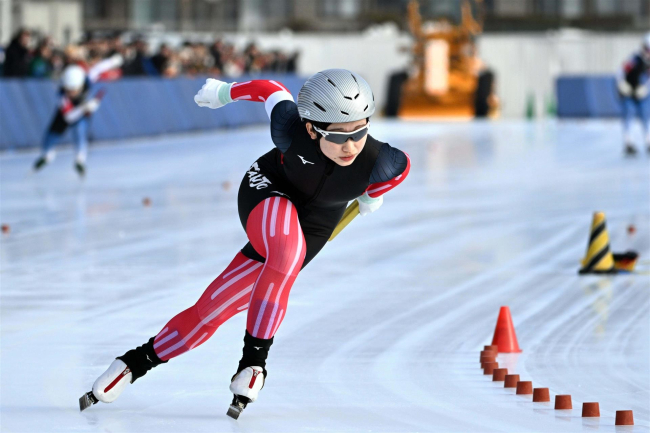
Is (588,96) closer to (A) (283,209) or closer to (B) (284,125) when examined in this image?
(B) (284,125)

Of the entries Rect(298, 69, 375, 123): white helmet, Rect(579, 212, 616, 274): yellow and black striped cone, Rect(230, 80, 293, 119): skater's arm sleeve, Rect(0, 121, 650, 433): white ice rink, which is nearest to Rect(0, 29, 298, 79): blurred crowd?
Rect(0, 121, 650, 433): white ice rink

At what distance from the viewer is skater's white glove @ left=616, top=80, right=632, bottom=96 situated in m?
19.9

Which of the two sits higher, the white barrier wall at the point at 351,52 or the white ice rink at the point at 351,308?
the white ice rink at the point at 351,308

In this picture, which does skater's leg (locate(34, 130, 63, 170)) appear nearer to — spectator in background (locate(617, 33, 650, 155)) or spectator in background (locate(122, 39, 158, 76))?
spectator in background (locate(122, 39, 158, 76))

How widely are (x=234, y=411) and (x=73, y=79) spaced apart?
38.4 feet

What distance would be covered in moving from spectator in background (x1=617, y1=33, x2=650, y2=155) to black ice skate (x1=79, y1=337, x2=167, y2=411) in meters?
16.2

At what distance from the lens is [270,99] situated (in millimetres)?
4555

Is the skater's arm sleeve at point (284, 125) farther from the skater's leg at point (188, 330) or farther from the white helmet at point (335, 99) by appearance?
the skater's leg at point (188, 330)

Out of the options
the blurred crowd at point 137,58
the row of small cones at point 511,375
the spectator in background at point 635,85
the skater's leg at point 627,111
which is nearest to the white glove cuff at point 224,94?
the row of small cones at point 511,375

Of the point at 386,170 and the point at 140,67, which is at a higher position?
the point at 386,170

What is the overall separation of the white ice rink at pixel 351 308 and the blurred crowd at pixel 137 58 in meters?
4.48

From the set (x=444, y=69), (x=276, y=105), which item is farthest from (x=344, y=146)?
(x=444, y=69)

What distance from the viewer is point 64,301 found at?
718cm

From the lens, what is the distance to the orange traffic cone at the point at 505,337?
5.79 meters
